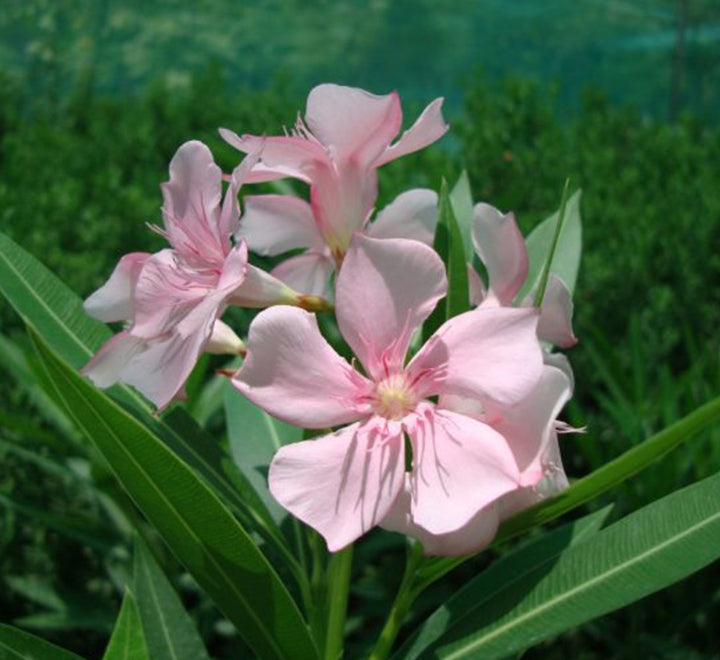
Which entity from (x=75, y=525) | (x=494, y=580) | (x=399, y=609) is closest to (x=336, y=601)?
(x=399, y=609)

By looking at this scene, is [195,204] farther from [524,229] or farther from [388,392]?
[524,229]

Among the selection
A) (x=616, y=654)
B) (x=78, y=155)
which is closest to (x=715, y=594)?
(x=616, y=654)

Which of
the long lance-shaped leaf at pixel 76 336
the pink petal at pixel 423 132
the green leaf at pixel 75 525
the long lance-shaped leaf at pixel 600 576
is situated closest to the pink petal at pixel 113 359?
the long lance-shaped leaf at pixel 76 336

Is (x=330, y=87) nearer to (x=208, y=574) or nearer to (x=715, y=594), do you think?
(x=208, y=574)

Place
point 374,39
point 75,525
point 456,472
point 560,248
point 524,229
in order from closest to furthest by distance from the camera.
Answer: point 456,472
point 560,248
point 75,525
point 524,229
point 374,39

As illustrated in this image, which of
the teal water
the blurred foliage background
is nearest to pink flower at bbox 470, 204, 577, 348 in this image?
the blurred foliage background

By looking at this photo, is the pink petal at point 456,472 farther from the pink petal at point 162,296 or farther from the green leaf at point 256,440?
the green leaf at point 256,440
